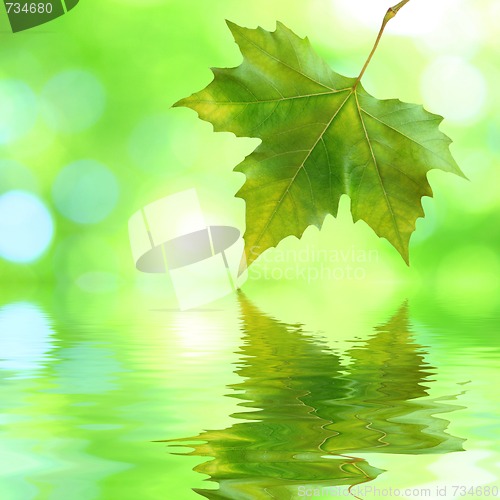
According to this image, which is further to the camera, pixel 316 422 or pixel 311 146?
pixel 316 422

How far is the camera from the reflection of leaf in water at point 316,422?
385mm

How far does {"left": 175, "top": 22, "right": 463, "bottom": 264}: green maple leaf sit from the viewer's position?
36 cm

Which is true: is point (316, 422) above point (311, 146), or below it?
below

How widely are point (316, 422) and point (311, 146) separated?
0.21m

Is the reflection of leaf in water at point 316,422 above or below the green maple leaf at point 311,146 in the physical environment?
below

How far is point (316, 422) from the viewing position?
1.69ft

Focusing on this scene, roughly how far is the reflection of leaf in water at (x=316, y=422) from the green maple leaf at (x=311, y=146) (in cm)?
11

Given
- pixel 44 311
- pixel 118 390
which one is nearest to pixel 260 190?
pixel 118 390

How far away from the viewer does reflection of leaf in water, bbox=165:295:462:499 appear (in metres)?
0.39

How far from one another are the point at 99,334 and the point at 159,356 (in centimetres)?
28

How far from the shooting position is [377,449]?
438 millimetres

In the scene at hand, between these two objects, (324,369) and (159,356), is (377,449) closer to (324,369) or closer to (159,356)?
(324,369)

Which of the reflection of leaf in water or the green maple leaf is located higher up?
the green maple leaf

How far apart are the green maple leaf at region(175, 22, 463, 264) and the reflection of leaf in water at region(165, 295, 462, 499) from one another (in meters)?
0.11
